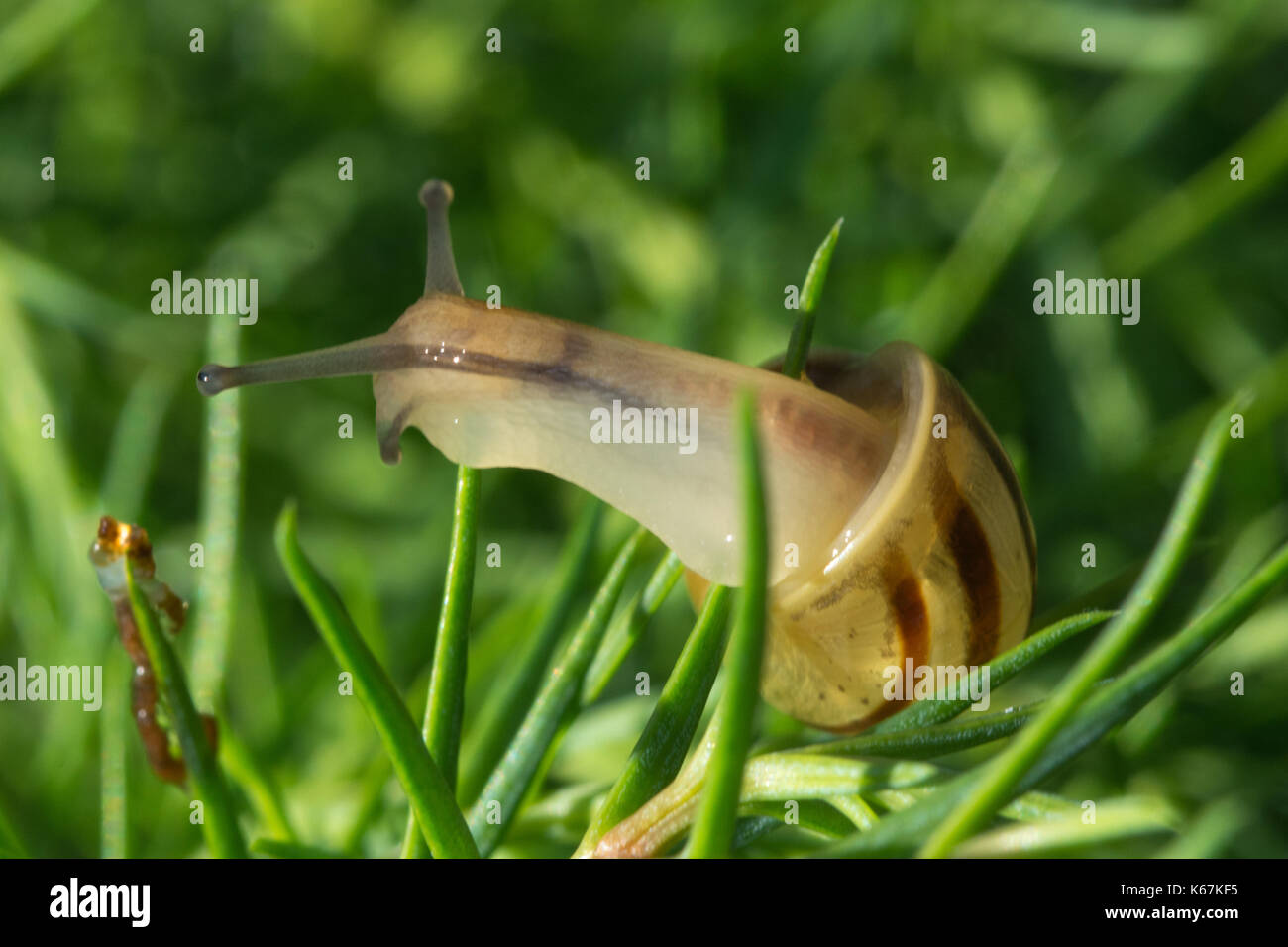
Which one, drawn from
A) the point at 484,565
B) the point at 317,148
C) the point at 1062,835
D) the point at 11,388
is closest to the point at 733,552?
the point at 1062,835

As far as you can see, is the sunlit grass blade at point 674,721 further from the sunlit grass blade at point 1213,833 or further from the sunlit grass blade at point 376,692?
the sunlit grass blade at point 1213,833

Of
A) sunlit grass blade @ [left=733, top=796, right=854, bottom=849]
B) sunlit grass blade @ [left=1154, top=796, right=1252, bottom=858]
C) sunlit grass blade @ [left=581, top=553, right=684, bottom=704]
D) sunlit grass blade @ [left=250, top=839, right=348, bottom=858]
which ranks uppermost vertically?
sunlit grass blade @ [left=581, top=553, right=684, bottom=704]

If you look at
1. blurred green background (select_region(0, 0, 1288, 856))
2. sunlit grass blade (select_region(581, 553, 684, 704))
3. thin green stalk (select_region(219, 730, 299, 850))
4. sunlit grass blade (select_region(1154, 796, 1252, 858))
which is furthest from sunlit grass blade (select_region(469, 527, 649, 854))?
blurred green background (select_region(0, 0, 1288, 856))

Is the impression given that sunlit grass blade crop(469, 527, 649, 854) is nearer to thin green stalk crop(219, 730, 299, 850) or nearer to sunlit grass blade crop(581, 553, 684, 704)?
Result: sunlit grass blade crop(581, 553, 684, 704)

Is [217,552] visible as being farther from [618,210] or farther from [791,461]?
[618,210]

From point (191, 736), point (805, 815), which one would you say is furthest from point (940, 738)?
point (191, 736)

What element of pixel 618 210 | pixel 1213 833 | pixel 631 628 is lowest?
pixel 1213 833

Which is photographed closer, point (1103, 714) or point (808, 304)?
point (1103, 714)
